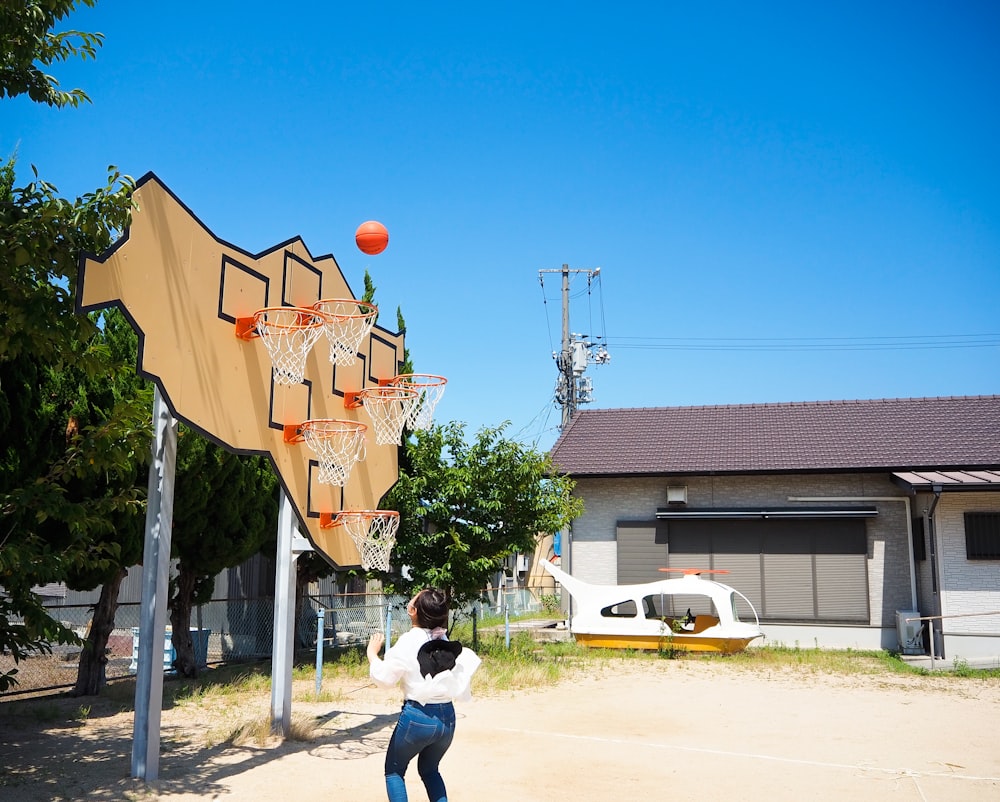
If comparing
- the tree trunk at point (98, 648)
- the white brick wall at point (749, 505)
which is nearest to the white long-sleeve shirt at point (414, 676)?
the tree trunk at point (98, 648)

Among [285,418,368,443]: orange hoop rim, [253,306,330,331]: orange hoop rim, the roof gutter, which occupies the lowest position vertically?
the roof gutter

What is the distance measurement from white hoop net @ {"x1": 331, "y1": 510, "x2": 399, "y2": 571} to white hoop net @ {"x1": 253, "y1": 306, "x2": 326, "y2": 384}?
5.89 feet

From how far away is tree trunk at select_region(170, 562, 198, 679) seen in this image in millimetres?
14516

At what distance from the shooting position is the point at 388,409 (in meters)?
11.0

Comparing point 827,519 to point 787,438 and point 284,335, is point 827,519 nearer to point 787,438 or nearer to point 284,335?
point 787,438

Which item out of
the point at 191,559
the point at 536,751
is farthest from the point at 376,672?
the point at 191,559

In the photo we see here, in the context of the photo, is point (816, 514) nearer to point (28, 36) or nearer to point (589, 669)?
point (589, 669)

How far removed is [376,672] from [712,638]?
13960 millimetres

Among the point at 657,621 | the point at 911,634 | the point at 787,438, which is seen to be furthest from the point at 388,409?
the point at 787,438

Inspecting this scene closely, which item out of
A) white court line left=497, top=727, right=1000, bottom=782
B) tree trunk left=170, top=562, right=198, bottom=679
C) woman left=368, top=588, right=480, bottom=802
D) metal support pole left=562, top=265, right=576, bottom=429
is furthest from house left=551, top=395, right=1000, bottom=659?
woman left=368, top=588, right=480, bottom=802

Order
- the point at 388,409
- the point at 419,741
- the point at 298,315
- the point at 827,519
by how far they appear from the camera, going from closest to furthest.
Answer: the point at 419,741 → the point at 298,315 → the point at 388,409 → the point at 827,519

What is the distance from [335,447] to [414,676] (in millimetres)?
Result: 4686

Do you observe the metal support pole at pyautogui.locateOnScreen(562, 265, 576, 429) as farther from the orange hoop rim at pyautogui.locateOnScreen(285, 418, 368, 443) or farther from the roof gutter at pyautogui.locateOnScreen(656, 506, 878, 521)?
the orange hoop rim at pyautogui.locateOnScreen(285, 418, 368, 443)

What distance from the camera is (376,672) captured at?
5480 mm
